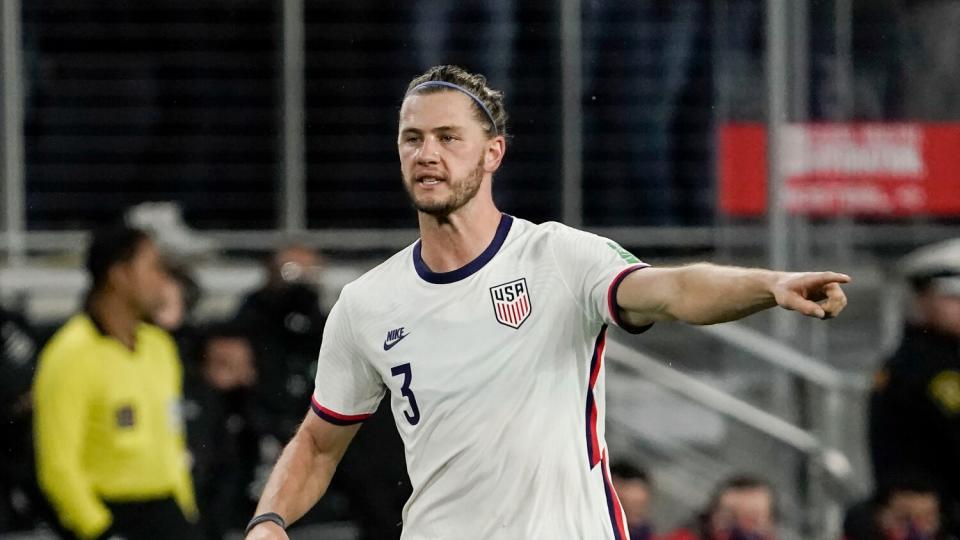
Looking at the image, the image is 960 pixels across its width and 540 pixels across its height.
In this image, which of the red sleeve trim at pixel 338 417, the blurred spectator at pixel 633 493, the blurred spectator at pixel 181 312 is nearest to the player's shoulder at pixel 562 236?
the red sleeve trim at pixel 338 417

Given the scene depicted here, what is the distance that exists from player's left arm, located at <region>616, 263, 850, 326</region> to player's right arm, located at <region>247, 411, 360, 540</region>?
1100 millimetres

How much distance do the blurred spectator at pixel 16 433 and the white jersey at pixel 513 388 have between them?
14.1 feet

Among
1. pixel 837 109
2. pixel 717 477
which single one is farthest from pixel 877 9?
pixel 717 477

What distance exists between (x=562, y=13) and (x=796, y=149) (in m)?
1.54

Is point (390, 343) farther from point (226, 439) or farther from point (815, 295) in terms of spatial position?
point (226, 439)

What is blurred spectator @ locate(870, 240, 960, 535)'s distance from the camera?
362 inches

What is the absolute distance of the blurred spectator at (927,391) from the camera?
362 inches

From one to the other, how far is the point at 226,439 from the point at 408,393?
4485mm

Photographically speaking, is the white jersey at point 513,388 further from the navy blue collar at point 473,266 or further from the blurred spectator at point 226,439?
the blurred spectator at point 226,439

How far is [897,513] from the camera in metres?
8.88

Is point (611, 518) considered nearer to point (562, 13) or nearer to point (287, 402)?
point (287, 402)

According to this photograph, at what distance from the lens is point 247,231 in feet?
35.3

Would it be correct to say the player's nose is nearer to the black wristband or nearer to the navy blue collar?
the navy blue collar

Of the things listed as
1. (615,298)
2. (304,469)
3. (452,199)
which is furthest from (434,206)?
(304,469)
